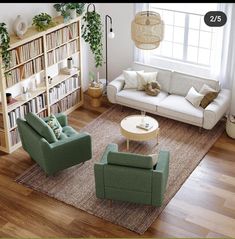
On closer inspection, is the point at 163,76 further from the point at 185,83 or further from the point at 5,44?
the point at 5,44

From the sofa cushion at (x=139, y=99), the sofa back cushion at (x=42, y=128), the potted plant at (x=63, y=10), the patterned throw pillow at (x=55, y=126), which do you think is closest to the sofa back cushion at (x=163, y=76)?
the sofa cushion at (x=139, y=99)

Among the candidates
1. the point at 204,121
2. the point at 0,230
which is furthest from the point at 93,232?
the point at 204,121

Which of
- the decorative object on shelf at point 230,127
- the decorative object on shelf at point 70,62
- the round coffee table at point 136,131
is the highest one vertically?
the decorative object on shelf at point 70,62

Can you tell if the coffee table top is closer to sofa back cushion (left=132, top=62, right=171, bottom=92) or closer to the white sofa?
the white sofa

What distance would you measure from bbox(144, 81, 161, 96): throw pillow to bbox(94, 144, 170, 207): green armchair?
2606mm

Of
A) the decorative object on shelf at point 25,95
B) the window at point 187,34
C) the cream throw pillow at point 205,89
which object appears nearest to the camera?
the decorative object on shelf at point 25,95

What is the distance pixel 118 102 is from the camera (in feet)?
27.7

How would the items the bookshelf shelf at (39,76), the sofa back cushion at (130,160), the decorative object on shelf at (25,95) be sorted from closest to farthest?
the sofa back cushion at (130,160)
the bookshelf shelf at (39,76)
the decorative object on shelf at (25,95)

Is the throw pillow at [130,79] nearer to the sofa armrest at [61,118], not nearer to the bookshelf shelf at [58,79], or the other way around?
the bookshelf shelf at [58,79]

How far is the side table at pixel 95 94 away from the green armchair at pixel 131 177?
10.1 ft

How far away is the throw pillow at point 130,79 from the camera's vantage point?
8.44m

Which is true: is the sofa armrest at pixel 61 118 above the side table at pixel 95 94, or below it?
above

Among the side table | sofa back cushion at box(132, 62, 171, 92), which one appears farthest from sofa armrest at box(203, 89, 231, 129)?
the side table

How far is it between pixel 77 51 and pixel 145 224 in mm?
4155
